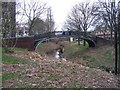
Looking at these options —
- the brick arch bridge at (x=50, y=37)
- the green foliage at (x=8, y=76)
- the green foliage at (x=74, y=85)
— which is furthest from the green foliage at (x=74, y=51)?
the green foliage at (x=74, y=85)

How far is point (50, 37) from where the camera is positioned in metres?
33.3

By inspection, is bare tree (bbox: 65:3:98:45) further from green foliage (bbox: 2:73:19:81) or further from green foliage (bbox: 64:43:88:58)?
green foliage (bbox: 2:73:19:81)

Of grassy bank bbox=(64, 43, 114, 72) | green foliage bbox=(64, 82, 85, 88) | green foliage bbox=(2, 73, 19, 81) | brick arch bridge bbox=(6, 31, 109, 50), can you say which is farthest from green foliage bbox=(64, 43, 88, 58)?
green foliage bbox=(64, 82, 85, 88)

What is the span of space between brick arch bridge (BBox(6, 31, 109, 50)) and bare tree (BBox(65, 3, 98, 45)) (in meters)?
3.02

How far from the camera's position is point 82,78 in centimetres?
916

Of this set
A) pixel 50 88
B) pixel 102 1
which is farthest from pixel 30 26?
pixel 50 88

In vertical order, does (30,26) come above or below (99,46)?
above

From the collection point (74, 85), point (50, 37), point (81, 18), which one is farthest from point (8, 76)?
point (81, 18)

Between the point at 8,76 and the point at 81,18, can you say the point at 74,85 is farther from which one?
the point at 81,18

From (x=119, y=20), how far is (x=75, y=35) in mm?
26362

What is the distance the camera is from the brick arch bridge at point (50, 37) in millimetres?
28891

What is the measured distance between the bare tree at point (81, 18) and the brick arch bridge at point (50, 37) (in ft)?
9.90

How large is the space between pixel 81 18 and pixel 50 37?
33.8 ft

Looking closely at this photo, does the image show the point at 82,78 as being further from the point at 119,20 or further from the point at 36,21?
the point at 36,21
